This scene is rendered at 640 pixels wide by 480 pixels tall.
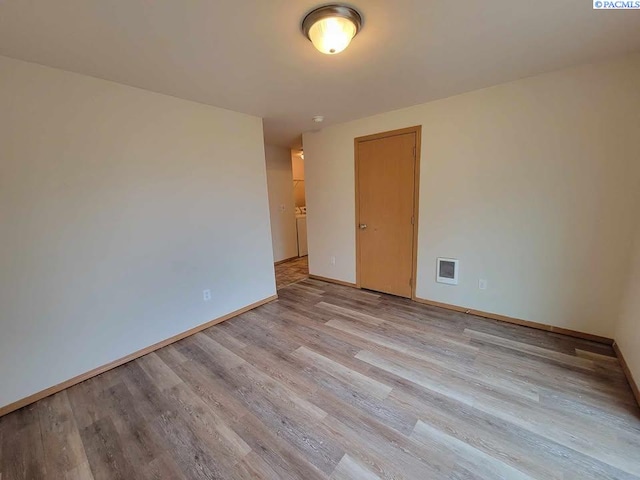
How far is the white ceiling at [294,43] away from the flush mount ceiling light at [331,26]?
0.05 metres

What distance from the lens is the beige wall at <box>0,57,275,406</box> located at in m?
1.72

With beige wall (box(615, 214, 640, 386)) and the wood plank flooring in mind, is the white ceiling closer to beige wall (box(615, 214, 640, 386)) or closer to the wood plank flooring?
beige wall (box(615, 214, 640, 386))

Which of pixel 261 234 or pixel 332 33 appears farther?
pixel 261 234

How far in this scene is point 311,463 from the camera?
Result: 1.31 metres

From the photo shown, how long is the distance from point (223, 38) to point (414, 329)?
2787 millimetres

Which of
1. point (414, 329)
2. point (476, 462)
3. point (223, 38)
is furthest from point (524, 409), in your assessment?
point (223, 38)

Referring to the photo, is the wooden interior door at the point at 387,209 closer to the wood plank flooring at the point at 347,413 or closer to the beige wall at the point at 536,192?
the beige wall at the point at 536,192

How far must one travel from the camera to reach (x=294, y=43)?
1623mm

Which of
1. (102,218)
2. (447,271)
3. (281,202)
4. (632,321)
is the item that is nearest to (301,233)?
(281,202)

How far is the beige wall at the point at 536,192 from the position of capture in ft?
6.64

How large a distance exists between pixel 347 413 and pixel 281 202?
13.7 ft

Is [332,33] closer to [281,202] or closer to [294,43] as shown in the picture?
[294,43]

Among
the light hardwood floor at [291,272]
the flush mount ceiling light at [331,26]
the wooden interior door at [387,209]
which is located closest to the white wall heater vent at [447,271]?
the wooden interior door at [387,209]

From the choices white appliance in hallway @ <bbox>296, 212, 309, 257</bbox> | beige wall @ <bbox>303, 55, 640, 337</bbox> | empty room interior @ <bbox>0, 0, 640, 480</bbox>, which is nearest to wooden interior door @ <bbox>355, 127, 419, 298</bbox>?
empty room interior @ <bbox>0, 0, 640, 480</bbox>
